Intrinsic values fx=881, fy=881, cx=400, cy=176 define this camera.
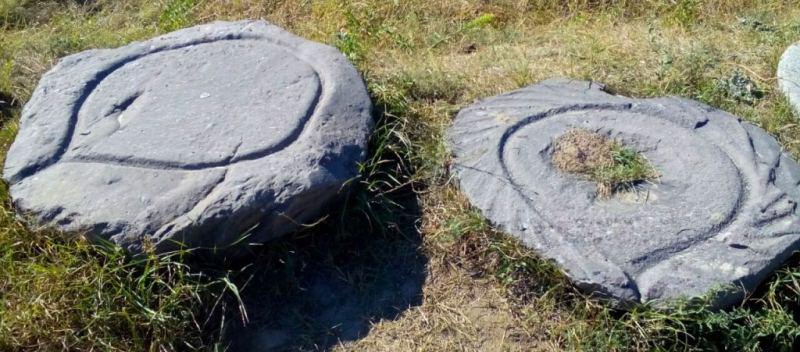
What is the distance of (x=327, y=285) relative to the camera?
3.06 metres

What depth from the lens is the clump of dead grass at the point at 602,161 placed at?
10.2ft

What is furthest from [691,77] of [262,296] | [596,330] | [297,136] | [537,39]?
[262,296]

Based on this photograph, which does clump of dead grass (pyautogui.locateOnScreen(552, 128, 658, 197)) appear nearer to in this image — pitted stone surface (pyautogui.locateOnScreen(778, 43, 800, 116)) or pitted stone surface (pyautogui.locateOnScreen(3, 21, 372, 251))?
pitted stone surface (pyautogui.locateOnScreen(3, 21, 372, 251))

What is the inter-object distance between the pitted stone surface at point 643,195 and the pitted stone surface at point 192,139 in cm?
53

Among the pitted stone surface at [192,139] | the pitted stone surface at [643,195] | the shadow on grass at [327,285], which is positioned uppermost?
the pitted stone surface at [192,139]

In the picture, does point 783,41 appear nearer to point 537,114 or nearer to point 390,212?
point 537,114

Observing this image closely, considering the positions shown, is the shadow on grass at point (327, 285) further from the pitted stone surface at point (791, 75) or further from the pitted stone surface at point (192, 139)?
the pitted stone surface at point (791, 75)

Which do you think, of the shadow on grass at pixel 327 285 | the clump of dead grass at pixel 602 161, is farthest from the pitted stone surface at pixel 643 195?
the shadow on grass at pixel 327 285

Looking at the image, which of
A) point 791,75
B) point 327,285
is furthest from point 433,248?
point 791,75

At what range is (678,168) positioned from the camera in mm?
3178

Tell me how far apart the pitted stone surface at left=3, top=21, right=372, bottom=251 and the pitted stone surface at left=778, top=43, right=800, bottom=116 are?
1.84m

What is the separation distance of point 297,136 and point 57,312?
981mm

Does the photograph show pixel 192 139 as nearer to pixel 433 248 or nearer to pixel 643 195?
pixel 433 248

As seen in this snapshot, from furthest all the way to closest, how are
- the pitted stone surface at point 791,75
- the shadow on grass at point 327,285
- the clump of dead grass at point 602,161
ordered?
1. the pitted stone surface at point 791,75
2. the clump of dead grass at point 602,161
3. the shadow on grass at point 327,285
